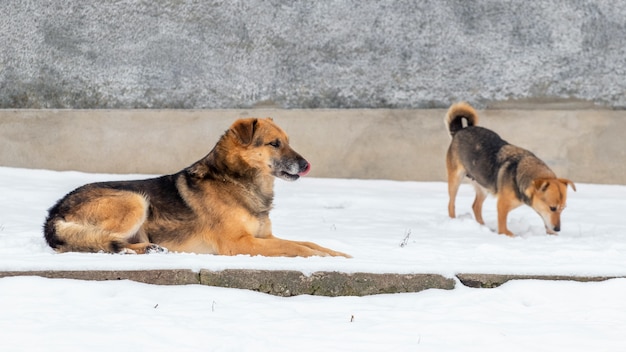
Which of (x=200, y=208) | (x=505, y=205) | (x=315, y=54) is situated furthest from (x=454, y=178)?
(x=200, y=208)

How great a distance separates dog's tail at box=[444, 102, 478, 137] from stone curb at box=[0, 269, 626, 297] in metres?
5.27

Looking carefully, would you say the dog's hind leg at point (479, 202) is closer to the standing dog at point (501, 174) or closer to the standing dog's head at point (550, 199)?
the standing dog at point (501, 174)

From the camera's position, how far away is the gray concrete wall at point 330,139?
1128cm

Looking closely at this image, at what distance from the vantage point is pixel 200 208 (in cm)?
607

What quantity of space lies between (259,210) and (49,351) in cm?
263

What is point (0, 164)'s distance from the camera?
11.6m

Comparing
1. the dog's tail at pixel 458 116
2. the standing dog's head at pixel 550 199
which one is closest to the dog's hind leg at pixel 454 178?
the dog's tail at pixel 458 116

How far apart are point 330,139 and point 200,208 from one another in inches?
214

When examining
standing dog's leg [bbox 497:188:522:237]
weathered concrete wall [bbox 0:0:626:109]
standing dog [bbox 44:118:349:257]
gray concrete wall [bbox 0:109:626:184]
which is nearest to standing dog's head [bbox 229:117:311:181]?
standing dog [bbox 44:118:349:257]

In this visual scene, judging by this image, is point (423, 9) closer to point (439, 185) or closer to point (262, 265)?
point (439, 185)

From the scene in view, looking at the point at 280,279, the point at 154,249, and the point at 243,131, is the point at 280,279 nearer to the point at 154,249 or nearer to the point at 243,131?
the point at 154,249

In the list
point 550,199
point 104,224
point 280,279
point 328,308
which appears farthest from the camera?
point 550,199

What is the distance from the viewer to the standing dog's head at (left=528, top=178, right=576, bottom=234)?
8.07m

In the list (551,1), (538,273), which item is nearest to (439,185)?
(551,1)
